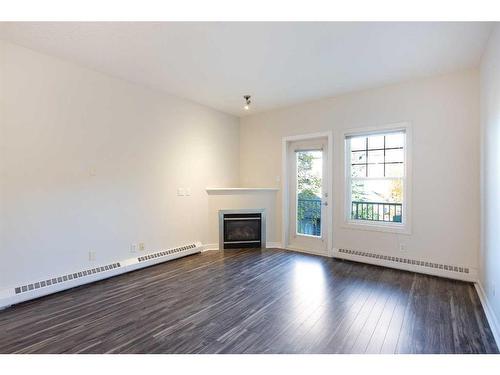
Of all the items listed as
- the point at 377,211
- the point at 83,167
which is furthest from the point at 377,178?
the point at 83,167

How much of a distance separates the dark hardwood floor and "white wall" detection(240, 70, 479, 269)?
474 mm

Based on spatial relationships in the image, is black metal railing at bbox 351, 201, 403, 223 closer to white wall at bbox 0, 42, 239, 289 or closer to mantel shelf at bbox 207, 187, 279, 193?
mantel shelf at bbox 207, 187, 279, 193

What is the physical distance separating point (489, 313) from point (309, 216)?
2.83m

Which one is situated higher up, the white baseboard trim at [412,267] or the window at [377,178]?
the window at [377,178]

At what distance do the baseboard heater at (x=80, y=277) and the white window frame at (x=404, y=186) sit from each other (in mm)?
2882

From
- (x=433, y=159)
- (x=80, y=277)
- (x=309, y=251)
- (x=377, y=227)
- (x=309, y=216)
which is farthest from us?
(x=309, y=216)

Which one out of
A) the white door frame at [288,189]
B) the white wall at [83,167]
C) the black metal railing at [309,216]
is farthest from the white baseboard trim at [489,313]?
the white wall at [83,167]

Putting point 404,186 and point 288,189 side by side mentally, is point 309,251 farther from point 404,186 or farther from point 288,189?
point 404,186

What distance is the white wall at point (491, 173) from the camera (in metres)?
2.24

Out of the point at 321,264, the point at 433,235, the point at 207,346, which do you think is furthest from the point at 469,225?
the point at 207,346

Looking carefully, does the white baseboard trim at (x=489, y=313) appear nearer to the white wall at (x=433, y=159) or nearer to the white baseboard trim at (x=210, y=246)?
the white wall at (x=433, y=159)

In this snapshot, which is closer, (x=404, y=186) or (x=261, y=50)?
(x=261, y=50)

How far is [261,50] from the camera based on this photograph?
2838 mm
